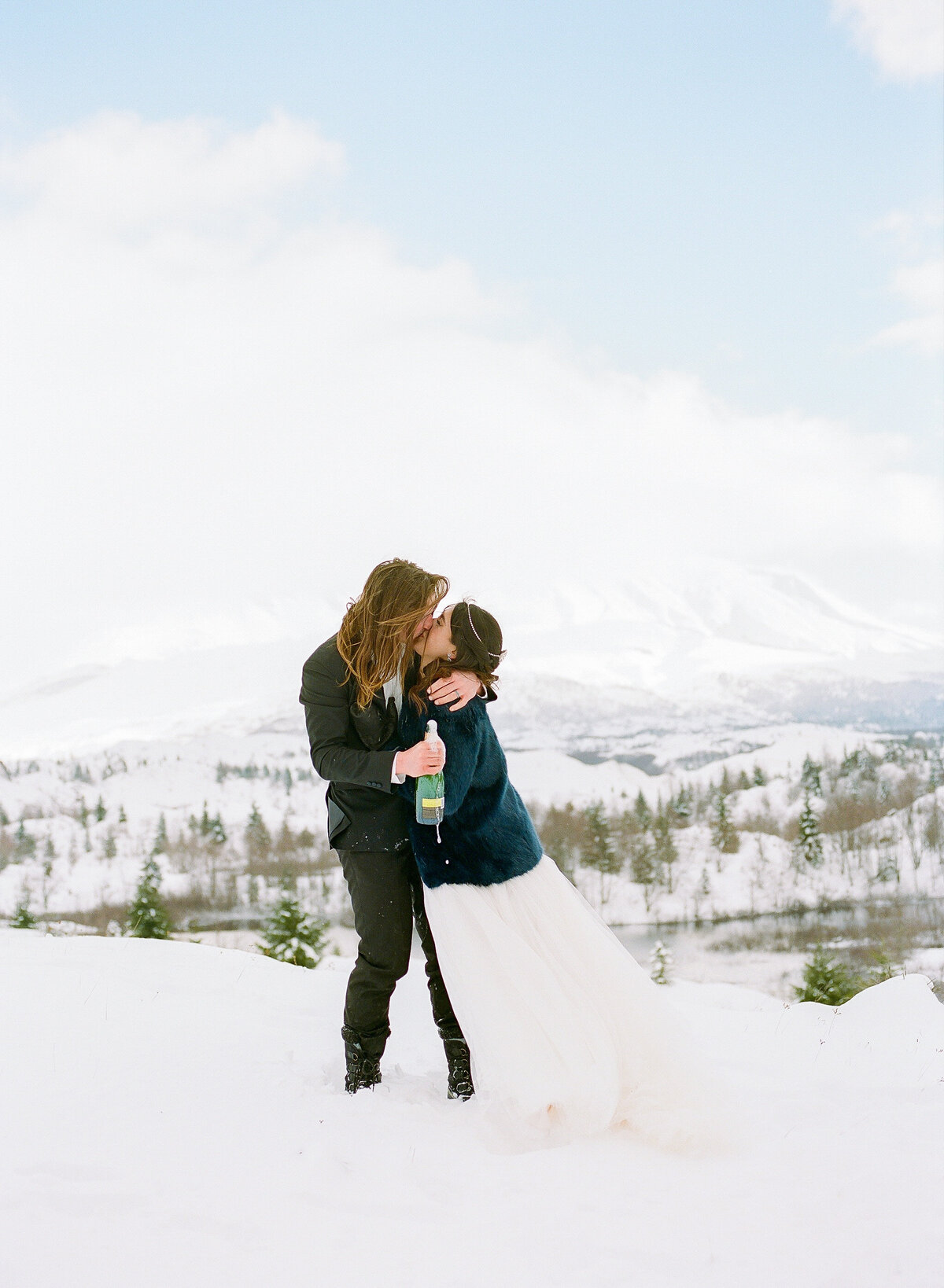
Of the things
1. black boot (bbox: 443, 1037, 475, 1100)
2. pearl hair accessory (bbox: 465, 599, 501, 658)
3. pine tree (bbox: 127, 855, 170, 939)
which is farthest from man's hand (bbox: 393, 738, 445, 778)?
pine tree (bbox: 127, 855, 170, 939)

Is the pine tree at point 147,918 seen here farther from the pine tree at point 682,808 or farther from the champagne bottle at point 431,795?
the pine tree at point 682,808

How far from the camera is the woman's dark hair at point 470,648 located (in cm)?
363

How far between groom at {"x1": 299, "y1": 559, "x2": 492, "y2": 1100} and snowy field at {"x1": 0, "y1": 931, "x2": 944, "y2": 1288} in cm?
32

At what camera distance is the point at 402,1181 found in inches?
124

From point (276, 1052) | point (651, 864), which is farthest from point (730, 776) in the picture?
point (276, 1052)

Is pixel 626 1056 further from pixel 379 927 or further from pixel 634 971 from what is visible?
pixel 379 927

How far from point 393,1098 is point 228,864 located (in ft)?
334

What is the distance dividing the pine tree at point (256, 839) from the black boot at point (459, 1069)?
101 m

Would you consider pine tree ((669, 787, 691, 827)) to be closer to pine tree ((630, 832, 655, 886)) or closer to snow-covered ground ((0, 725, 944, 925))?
snow-covered ground ((0, 725, 944, 925))

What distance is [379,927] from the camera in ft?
12.3

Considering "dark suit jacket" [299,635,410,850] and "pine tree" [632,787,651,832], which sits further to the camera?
"pine tree" [632,787,651,832]

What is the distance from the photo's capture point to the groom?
11.7 feet

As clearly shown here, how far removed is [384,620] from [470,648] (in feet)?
1.27

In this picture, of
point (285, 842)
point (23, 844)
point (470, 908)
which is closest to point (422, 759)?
point (470, 908)
